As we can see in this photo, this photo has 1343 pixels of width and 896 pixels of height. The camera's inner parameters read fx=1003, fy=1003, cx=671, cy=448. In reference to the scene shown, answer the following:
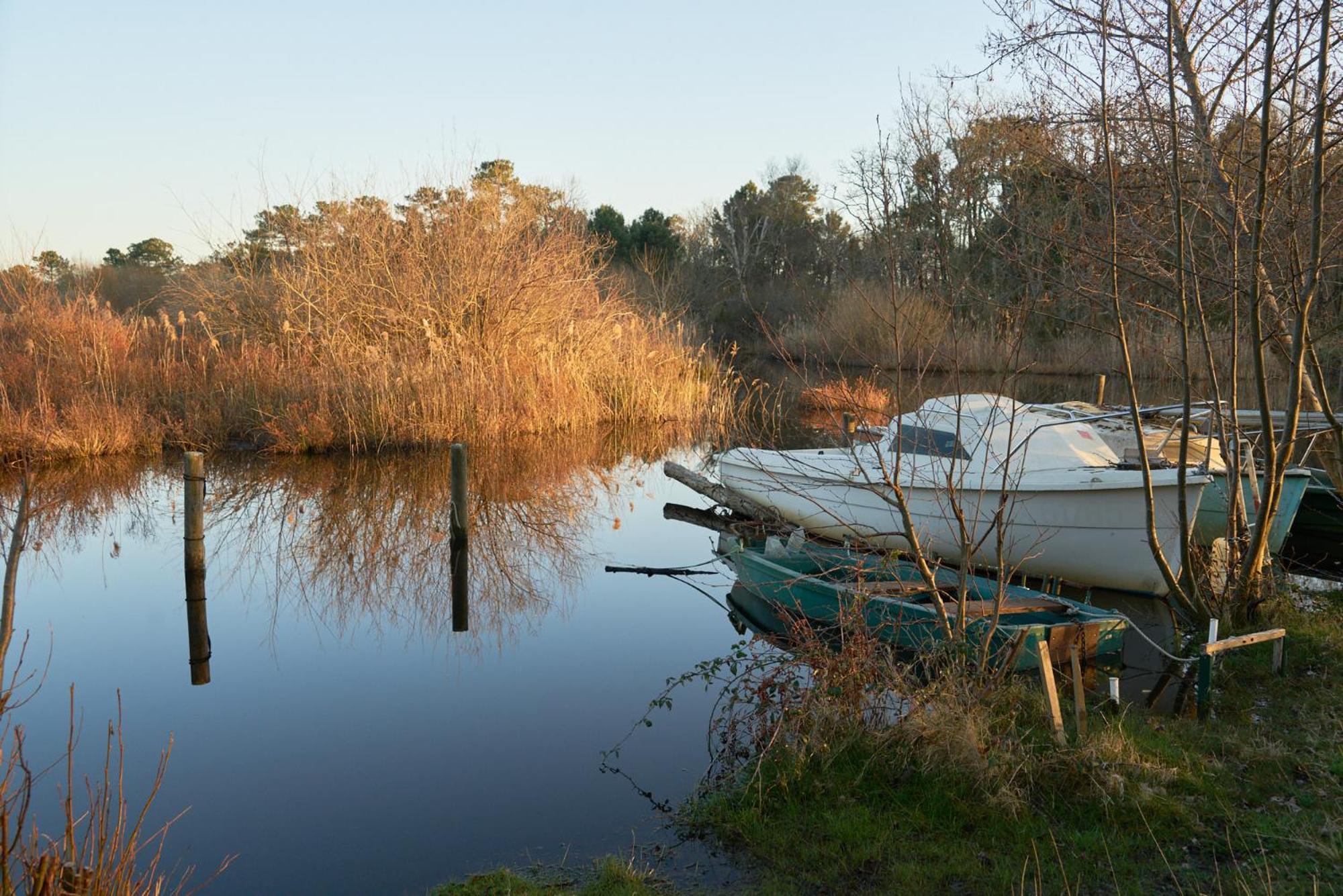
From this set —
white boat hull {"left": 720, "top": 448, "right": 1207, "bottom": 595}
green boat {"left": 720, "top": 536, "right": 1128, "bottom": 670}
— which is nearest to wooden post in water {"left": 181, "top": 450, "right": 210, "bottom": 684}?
green boat {"left": 720, "top": 536, "right": 1128, "bottom": 670}

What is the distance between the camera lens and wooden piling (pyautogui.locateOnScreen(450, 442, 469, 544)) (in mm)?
10781

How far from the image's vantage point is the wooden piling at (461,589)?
9.34 meters

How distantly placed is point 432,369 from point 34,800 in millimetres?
13185

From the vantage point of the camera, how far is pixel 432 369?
18.5 metres

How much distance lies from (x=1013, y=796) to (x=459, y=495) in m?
7.30

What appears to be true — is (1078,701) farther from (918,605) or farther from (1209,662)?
(918,605)

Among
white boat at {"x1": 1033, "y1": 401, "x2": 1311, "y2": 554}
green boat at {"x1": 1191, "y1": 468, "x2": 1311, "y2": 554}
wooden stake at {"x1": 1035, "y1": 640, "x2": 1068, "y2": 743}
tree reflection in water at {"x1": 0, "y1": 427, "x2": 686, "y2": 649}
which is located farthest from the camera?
tree reflection in water at {"x1": 0, "y1": 427, "x2": 686, "y2": 649}

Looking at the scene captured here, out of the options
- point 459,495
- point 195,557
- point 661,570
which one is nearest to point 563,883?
point 661,570

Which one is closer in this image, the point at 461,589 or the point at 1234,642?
the point at 1234,642

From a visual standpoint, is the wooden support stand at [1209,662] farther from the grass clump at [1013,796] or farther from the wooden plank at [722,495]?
the wooden plank at [722,495]

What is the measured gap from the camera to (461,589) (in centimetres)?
1012

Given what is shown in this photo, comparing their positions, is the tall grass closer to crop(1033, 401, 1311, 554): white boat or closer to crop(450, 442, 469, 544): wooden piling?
crop(450, 442, 469, 544): wooden piling

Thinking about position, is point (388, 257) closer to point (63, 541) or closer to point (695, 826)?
point (63, 541)

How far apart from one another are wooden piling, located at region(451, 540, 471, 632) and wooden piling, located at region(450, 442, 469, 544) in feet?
0.42
